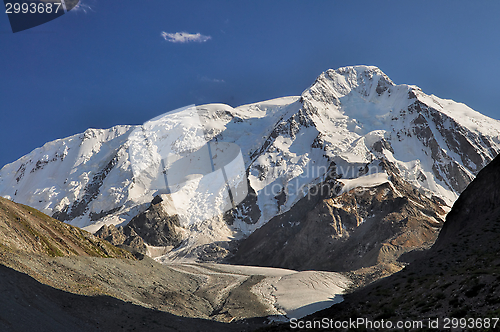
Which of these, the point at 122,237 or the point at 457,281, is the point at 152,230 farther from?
the point at 457,281

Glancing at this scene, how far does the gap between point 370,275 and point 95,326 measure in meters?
61.1

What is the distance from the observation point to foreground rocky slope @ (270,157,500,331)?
19.3 metres

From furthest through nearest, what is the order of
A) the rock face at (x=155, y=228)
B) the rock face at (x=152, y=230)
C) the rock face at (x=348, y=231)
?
the rock face at (x=155, y=228)
the rock face at (x=152, y=230)
the rock face at (x=348, y=231)

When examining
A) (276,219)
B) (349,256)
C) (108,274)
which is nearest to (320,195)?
(276,219)

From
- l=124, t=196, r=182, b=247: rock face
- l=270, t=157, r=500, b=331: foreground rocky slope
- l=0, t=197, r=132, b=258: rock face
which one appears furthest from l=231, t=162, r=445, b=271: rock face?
l=0, t=197, r=132, b=258: rock face

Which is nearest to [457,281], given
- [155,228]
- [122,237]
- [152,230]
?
[122,237]

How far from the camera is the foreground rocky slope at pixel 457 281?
19.3 metres

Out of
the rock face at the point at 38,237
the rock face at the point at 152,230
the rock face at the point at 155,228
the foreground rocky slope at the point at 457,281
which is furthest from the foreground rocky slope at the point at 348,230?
the rock face at the point at 38,237

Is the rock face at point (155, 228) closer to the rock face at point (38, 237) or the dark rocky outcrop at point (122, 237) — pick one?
the dark rocky outcrop at point (122, 237)

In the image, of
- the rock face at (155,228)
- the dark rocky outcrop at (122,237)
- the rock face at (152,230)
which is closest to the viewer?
the dark rocky outcrop at (122,237)

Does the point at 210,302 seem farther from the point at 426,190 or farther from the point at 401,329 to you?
the point at 426,190

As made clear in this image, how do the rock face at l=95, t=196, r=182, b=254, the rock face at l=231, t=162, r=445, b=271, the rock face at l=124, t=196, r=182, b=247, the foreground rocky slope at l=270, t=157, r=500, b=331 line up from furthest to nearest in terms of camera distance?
1. the rock face at l=124, t=196, r=182, b=247
2. the rock face at l=95, t=196, r=182, b=254
3. the rock face at l=231, t=162, r=445, b=271
4. the foreground rocky slope at l=270, t=157, r=500, b=331

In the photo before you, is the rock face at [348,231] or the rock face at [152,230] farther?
the rock face at [152,230]

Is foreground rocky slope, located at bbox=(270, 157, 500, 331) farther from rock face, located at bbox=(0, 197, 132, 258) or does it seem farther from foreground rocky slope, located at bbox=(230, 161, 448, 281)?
foreground rocky slope, located at bbox=(230, 161, 448, 281)
